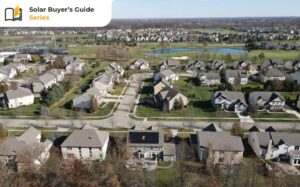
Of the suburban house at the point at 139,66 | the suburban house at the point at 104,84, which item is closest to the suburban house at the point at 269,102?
the suburban house at the point at 104,84

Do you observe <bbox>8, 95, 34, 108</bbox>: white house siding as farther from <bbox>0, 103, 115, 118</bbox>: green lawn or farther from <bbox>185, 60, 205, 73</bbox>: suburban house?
<bbox>185, 60, 205, 73</bbox>: suburban house

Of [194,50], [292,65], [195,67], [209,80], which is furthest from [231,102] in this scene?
[194,50]

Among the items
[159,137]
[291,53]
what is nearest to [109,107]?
[159,137]

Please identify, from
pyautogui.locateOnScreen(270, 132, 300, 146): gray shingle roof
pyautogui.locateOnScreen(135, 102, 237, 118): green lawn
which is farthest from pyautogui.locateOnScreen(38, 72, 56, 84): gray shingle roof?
pyautogui.locateOnScreen(270, 132, 300, 146): gray shingle roof

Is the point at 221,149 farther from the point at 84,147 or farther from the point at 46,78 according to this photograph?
the point at 46,78

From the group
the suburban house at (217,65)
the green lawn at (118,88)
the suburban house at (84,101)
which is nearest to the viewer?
the suburban house at (84,101)

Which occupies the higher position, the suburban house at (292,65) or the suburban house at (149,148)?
the suburban house at (292,65)

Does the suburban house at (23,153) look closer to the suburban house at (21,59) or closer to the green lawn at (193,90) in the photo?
the green lawn at (193,90)
